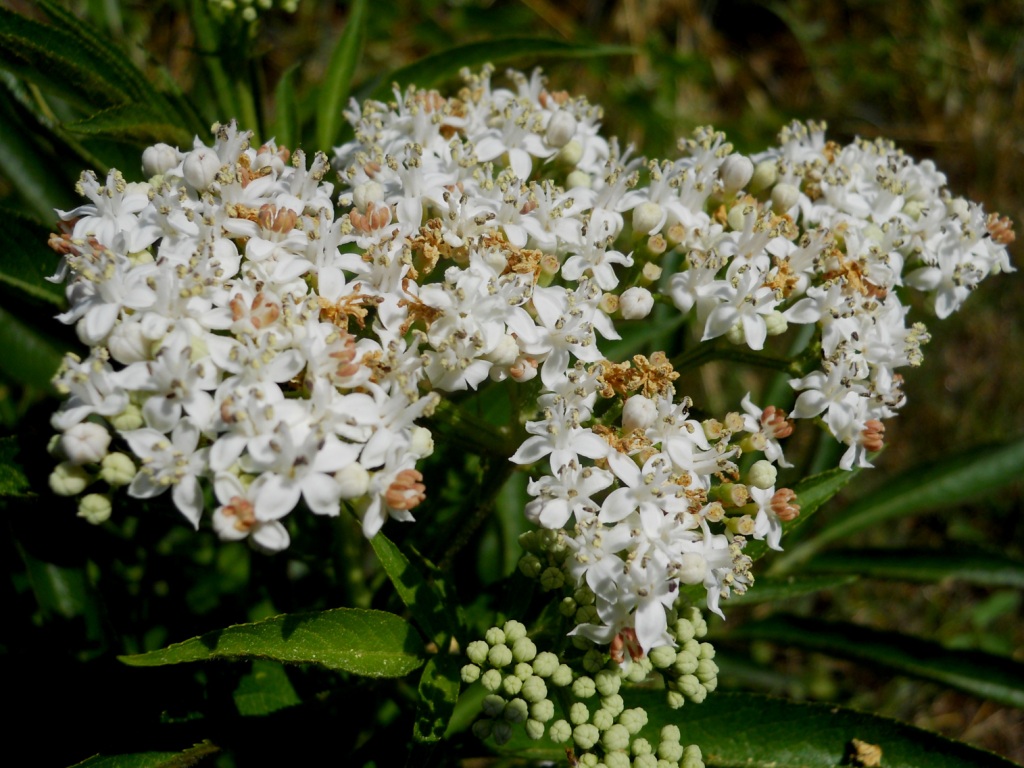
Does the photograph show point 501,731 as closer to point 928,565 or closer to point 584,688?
point 584,688

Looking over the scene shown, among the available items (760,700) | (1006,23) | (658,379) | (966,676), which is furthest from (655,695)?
(1006,23)

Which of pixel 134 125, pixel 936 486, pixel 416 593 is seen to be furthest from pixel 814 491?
pixel 134 125

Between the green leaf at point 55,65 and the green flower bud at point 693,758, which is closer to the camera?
the green flower bud at point 693,758

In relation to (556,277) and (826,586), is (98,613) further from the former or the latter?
(826,586)

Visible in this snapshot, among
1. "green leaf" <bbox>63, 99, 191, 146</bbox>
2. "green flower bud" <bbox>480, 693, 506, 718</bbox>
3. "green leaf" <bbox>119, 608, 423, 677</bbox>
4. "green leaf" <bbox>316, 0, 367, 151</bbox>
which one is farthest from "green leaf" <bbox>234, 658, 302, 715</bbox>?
"green leaf" <bbox>316, 0, 367, 151</bbox>

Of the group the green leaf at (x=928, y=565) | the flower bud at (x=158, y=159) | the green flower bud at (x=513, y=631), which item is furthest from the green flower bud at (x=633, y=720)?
the flower bud at (x=158, y=159)

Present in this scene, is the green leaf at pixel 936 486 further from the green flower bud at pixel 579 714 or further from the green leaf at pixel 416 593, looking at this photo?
the green leaf at pixel 416 593
